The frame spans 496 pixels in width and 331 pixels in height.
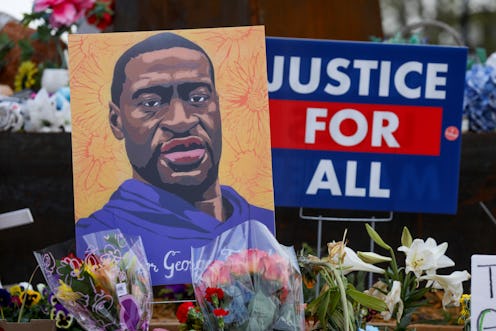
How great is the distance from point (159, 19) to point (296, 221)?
134 cm

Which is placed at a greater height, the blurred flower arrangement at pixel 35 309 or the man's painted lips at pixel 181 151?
the man's painted lips at pixel 181 151

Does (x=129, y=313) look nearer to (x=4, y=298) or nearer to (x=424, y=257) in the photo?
(x=424, y=257)

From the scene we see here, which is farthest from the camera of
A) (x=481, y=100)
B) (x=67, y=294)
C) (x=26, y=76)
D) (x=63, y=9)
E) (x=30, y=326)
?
(x=26, y=76)

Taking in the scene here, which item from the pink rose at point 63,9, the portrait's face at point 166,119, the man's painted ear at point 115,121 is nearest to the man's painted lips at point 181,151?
the portrait's face at point 166,119

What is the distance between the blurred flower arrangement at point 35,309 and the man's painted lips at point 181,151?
0.56 m

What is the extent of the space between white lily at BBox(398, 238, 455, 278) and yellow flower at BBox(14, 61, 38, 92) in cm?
293

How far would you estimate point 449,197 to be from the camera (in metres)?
3.06

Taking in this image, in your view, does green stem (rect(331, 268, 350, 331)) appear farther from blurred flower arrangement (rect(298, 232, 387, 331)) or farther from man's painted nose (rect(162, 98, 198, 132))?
man's painted nose (rect(162, 98, 198, 132))

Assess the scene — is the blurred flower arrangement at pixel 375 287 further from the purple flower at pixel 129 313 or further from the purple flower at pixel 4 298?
the purple flower at pixel 4 298

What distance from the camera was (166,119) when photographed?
7.68 feet

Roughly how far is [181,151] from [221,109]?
14cm

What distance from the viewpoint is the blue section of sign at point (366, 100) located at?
301 centimetres

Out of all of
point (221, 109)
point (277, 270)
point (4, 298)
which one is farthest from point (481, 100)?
point (277, 270)

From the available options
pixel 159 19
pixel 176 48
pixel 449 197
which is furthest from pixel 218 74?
pixel 159 19
